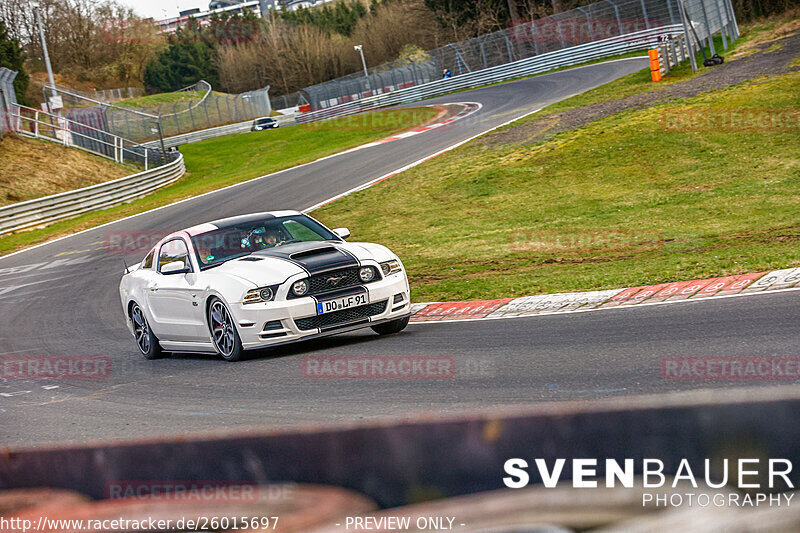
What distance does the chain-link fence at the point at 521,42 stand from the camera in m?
50.6

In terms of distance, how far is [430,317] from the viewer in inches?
433

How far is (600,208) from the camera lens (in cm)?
1794

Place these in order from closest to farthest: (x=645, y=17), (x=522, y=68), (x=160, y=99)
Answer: (x=645, y=17) < (x=522, y=68) < (x=160, y=99)

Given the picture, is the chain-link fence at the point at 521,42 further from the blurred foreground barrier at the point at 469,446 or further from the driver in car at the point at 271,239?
the blurred foreground barrier at the point at 469,446

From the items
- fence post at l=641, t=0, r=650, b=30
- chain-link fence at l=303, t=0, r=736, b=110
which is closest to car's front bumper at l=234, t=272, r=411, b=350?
chain-link fence at l=303, t=0, r=736, b=110

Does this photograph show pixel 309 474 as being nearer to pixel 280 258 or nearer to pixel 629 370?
pixel 629 370

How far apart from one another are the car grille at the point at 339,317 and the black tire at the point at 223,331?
28.8 inches

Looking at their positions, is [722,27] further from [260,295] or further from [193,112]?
[193,112]

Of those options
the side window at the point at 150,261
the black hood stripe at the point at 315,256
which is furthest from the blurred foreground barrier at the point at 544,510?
the side window at the point at 150,261

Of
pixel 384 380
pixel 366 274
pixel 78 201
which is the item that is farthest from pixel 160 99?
pixel 384 380

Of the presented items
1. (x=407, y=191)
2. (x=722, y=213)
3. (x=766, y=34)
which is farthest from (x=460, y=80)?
(x=722, y=213)

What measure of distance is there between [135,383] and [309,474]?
225 inches

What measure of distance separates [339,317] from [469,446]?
18.5ft

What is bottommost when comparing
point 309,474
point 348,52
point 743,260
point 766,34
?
point 743,260
